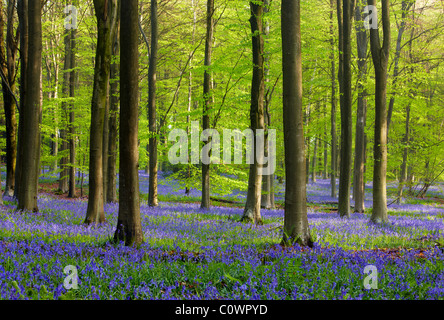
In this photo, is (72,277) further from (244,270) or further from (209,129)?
(209,129)

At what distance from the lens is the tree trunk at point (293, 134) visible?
19.4 ft

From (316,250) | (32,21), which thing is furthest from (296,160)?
(32,21)

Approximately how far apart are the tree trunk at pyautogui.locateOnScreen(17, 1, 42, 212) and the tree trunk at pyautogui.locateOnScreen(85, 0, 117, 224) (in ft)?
8.59

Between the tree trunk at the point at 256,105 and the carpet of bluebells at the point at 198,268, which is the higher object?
the tree trunk at the point at 256,105

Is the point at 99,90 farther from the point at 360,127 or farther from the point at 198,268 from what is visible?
the point at 360,127

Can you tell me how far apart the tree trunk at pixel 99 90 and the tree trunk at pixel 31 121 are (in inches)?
103

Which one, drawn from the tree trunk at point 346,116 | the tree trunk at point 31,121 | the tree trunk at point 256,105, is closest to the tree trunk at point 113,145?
the tree trunk at point 31,121

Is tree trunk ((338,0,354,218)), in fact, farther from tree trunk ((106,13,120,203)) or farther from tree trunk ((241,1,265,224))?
tree trunk ((106,13,120,203))

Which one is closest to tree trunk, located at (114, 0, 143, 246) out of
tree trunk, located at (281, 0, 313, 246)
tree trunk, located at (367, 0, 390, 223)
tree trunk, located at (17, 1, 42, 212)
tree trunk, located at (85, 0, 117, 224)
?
tree trunk, located at (85, 0, 117, 224)

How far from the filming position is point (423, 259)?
17.5 ft

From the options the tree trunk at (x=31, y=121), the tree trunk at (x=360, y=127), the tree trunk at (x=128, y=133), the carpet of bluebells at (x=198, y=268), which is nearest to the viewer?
the carpet of bluebells at (x=198, y=268)

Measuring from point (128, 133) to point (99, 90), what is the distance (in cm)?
253

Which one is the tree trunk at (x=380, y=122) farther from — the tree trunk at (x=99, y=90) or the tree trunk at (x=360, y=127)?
the tree trunk at (x=99, y=90)
